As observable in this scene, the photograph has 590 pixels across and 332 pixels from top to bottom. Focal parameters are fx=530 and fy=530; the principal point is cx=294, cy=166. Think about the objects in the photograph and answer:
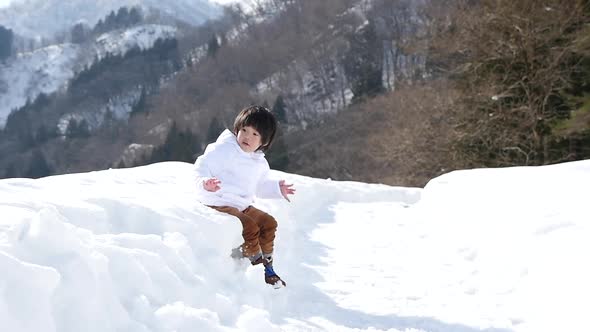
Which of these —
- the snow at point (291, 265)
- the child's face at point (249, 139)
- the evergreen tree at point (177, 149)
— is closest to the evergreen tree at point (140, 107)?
the evergreen tree at point (177, 149)

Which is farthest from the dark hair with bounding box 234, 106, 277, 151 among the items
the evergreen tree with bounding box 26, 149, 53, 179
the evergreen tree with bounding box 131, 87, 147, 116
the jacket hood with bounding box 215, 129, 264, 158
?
the evergreen tree with bounding box 131, 87, 147, 116

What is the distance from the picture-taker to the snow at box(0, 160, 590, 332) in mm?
2096

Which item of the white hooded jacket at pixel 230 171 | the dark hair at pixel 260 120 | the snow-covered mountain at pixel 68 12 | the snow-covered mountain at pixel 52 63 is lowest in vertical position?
the white hooded jacket at pixel 230 171

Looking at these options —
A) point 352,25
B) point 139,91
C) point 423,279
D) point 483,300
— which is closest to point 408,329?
point 483,300

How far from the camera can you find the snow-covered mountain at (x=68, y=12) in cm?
14100

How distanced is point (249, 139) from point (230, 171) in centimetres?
27

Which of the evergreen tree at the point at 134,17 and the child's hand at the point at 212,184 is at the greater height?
the evergreen tree at the point at 134,17

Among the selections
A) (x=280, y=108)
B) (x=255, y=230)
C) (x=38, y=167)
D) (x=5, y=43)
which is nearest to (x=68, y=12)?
(x=5, y=43)

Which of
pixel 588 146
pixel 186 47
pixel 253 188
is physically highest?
pixel 186 47

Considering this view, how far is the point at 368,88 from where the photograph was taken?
140ft

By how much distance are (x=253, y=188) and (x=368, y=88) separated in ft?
131

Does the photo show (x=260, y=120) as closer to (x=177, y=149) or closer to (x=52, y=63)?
(x=177, y=149)

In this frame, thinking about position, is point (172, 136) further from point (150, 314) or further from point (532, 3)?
point (150, 314)

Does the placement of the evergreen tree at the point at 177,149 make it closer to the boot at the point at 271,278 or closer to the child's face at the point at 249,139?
the child's face at the point at 249,139
